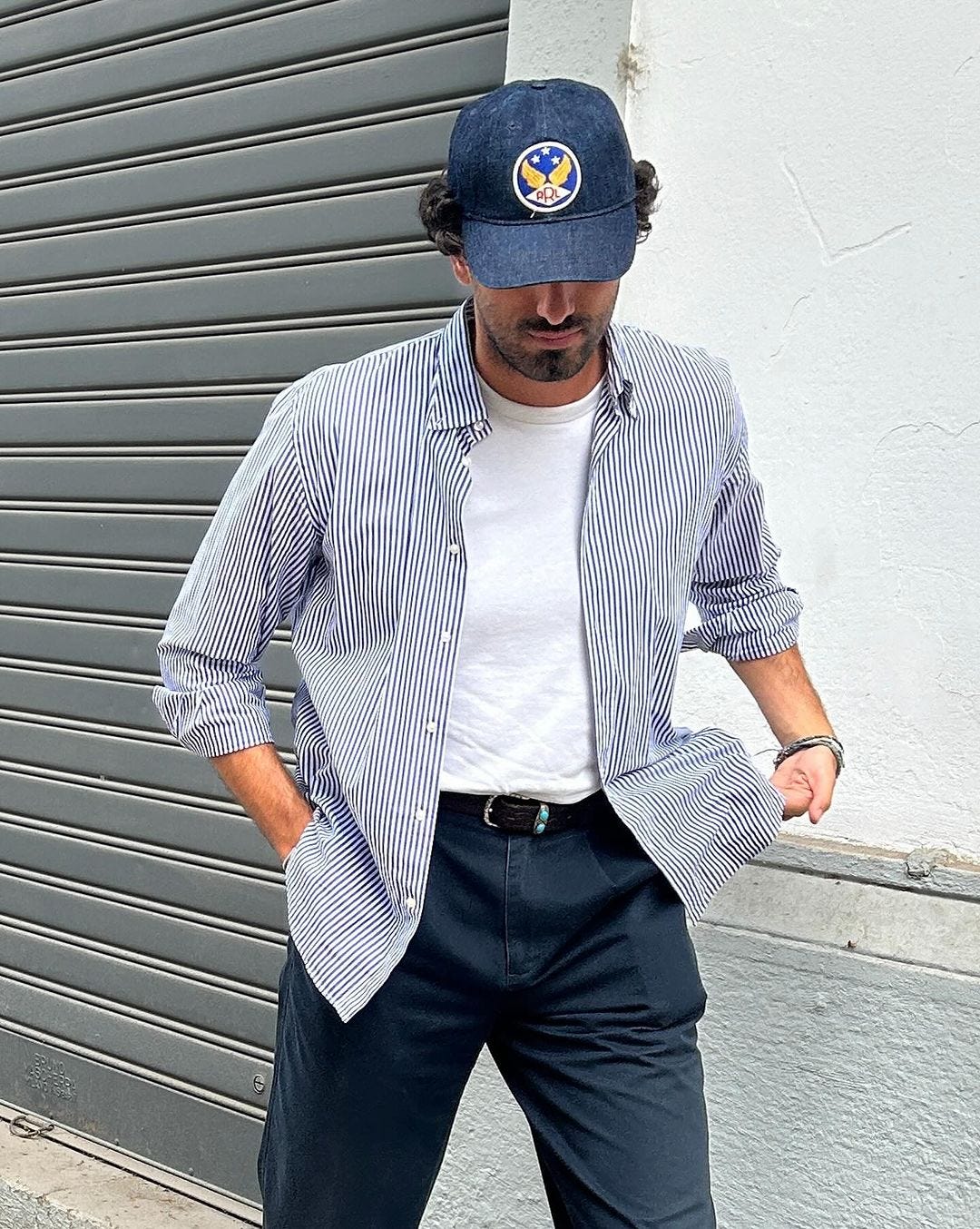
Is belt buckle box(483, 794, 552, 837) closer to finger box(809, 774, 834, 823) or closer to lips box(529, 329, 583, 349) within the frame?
finger box(809, 774, 834, 823)

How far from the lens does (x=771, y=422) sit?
325 cm

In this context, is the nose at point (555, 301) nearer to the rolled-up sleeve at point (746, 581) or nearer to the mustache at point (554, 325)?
the mustache at point (554, 325)

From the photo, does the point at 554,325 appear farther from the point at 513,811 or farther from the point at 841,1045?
the point at 841,1045

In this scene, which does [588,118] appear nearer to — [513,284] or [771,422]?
[513,284]

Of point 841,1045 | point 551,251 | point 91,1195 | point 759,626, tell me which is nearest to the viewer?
point 551,251

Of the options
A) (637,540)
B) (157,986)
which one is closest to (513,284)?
(637,540)

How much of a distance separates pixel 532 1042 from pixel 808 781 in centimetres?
56

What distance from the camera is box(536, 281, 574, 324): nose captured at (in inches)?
85.4

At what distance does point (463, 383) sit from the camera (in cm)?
237

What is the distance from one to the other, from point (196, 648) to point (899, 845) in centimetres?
143

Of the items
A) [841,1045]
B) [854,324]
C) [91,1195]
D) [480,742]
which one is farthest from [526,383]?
[91,1195]

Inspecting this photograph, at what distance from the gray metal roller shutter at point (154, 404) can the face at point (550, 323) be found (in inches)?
67.3

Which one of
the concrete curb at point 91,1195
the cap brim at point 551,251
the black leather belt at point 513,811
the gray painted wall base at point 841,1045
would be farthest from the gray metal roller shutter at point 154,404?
the black leather belt at point 513,811

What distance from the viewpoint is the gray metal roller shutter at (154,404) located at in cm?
407
